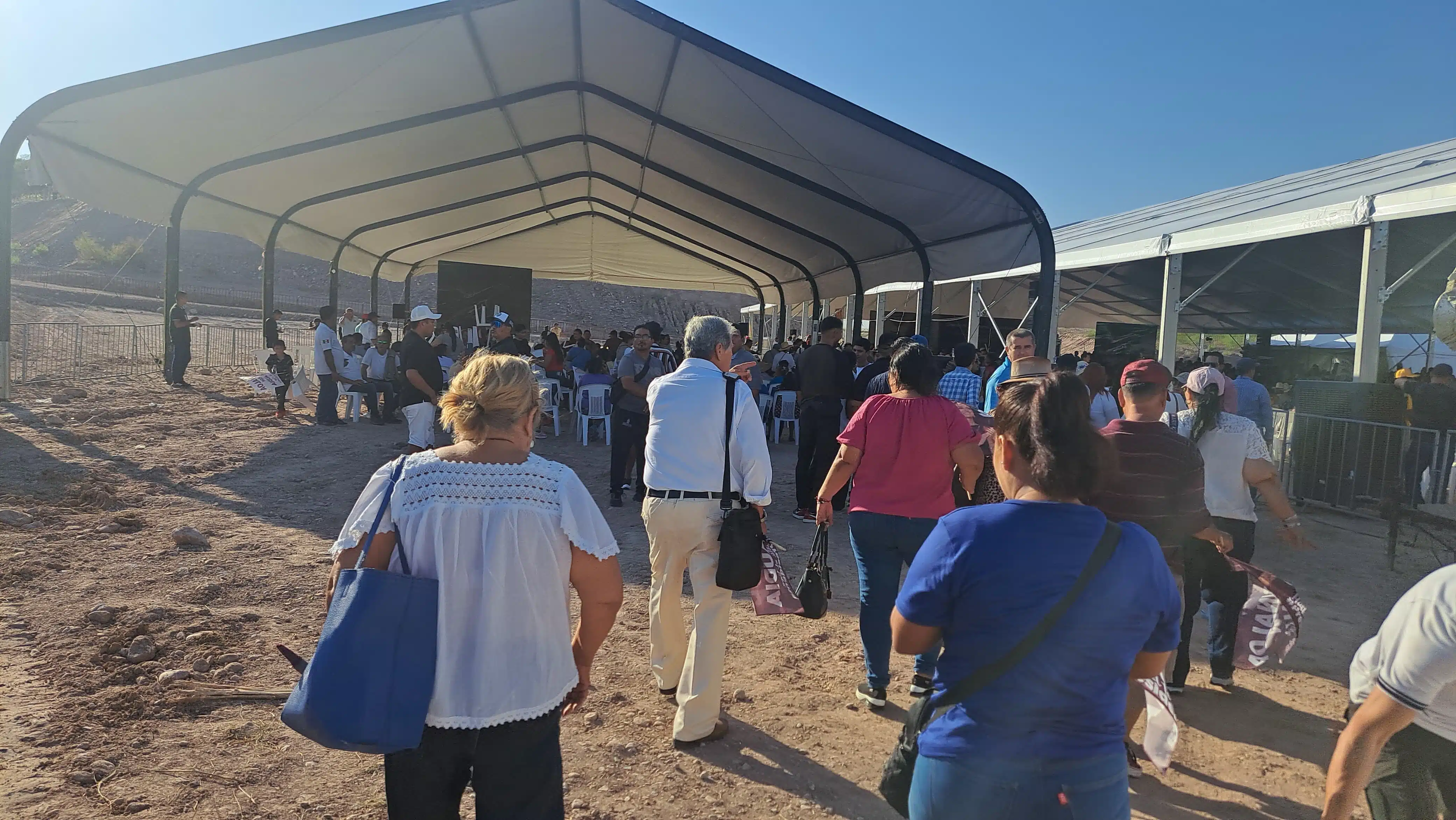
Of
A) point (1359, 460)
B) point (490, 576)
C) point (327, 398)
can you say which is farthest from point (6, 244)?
point (1359, 460)

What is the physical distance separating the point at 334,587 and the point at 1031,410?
1513 mm

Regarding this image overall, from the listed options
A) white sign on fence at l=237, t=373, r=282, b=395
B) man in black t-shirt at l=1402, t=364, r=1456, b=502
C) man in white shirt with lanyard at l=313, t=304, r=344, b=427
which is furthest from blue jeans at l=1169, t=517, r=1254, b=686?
white sign on fence at l=237, t=373, r=282, b=395

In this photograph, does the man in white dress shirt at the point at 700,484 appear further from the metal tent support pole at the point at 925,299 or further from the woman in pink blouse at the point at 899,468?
the metal tent support pole at the point at 925,299

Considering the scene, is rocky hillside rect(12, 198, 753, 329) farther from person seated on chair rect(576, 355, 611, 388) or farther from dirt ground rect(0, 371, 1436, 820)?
dirt ground rect(0, 371, 1436, 820)

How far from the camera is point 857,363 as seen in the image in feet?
34.0

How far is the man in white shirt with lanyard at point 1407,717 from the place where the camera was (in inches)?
62.7

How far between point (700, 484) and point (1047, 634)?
188cm

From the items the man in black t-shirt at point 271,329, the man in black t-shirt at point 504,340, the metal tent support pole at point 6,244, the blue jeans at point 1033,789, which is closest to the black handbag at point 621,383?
the man in black t-shirt at point 504,340

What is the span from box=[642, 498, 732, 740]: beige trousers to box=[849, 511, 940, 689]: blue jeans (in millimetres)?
670

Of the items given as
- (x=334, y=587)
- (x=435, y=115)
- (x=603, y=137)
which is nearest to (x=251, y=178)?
(x=435, y=115)

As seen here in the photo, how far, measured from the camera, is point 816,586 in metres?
3.68

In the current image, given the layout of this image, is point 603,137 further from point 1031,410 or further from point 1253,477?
point 1031,410

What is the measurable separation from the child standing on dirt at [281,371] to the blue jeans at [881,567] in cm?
1106

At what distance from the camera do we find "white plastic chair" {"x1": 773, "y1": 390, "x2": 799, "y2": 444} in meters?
12.4
